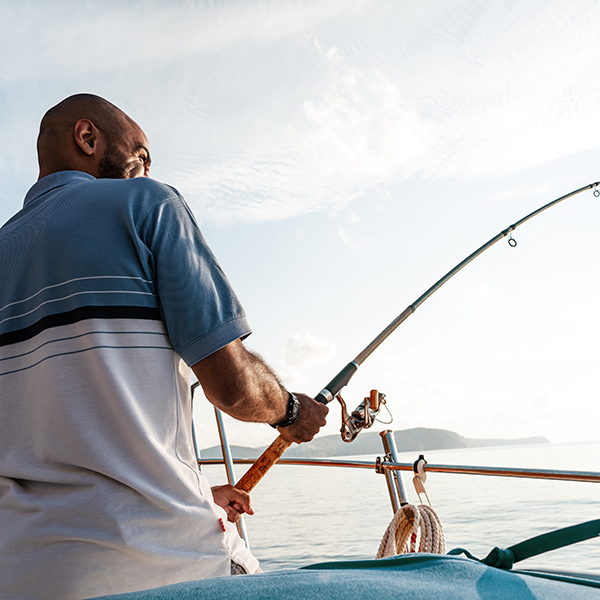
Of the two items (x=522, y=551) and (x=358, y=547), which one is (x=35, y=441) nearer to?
(x=522, y=551)

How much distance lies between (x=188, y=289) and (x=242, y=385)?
20 cm

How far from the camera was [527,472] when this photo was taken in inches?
60.3

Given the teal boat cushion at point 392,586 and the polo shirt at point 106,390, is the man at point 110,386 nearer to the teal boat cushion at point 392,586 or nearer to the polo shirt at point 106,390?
the polo shirt at point 106,390

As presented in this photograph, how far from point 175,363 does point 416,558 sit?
47cm

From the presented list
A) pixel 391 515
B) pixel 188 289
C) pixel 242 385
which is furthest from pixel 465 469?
pixel 391 515

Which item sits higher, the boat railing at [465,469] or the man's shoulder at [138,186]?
the man's shoulder at [138,186]

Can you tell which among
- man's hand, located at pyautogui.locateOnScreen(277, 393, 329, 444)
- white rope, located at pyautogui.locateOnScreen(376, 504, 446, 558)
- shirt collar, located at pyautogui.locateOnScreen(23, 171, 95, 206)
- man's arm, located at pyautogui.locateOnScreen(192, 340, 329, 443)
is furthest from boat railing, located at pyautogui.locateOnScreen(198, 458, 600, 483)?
shirt collar, located at pyautogui.locateOnScreen(23, 171, 95, 206)

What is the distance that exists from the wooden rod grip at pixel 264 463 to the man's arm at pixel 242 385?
428 mm

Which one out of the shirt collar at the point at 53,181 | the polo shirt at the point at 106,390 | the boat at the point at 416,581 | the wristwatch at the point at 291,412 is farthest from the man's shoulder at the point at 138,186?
the boat at the point at 416,581

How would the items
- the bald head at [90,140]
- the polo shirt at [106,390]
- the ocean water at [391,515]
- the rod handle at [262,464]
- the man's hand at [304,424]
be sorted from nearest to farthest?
the polo shirt at [106,390], the bald head at [90,140], the man's hand at [304,424], the rod handle at [262,464], the ocean water at [391,515]

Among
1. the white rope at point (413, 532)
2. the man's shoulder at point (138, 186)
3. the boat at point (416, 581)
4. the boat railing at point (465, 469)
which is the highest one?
the man's shoulder at point (138, 186)

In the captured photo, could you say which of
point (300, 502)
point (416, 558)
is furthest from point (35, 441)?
point (300, 502)

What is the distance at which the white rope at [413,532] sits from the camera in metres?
1.59

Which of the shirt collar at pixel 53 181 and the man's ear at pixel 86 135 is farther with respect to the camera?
the man's ear at pixel 86 135
